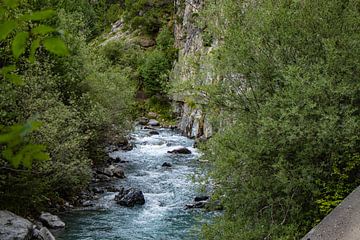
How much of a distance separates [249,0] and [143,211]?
1259 centimetres

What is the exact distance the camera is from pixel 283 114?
43.3 ft

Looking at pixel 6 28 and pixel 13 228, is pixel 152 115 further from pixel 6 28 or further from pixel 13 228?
pixel 6 28

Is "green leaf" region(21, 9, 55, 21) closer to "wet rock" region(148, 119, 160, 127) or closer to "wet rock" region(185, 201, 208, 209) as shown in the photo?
"wet rock" region(185, 201, 208, 209)

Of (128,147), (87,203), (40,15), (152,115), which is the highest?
(40,15)

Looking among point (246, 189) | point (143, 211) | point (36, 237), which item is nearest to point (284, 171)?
point (246, 189)

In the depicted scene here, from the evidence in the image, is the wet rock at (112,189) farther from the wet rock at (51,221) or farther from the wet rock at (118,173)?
the wet rock at (51,221)

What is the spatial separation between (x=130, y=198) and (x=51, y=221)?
5411 mm

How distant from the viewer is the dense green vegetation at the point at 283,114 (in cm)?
1354

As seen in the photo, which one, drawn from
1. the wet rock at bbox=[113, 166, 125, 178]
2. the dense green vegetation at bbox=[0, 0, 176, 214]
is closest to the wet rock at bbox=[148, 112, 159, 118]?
the dense green vegetation at bbox=[0, 0, 176, 214]

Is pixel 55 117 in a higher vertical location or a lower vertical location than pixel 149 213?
higher

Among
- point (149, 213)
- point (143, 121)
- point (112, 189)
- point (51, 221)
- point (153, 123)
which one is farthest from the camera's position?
point (143, 121)

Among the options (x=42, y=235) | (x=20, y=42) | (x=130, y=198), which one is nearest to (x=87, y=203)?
(x=130, y=198)

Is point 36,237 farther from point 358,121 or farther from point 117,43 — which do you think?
point 117,43

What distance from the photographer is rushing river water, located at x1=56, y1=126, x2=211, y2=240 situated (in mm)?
19828
